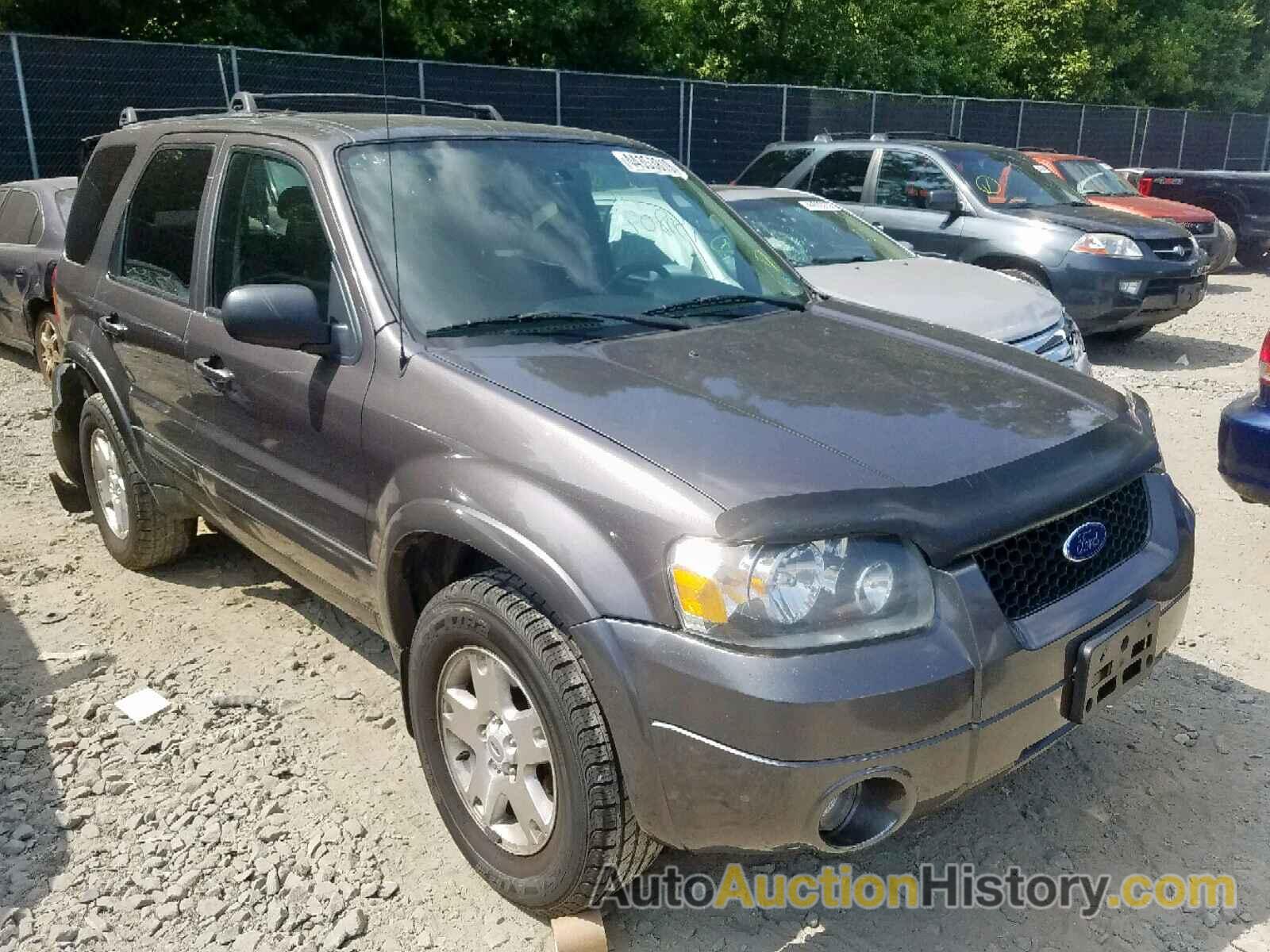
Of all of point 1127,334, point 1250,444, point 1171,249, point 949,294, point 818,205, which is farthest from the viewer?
point 1127,334

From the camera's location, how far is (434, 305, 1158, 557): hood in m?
2.29

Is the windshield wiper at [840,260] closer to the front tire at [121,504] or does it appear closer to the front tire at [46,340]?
the front tire at [121,504]

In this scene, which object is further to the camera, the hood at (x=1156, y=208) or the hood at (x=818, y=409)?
the hood at (x=1156, y=208)

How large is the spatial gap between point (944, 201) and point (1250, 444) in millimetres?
5259

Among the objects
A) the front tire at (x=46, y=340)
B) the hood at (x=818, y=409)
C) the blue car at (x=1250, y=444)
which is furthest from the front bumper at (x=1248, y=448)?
the front tire at (x=46, y=340)

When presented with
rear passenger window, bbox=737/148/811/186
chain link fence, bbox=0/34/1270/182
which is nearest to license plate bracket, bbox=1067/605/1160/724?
chain link fence, bbox=0/34/1270/182

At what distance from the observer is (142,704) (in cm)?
366

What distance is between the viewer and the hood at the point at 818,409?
7.52ft

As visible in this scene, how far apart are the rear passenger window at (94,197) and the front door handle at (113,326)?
1.21 feet

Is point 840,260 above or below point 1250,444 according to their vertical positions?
above

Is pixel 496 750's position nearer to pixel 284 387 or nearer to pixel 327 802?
pixel 327 802

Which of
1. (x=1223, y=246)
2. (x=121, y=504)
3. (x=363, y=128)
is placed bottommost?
(x=1223, y=246)

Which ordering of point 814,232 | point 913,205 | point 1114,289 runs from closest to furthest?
point 814,232, point 1114,289, point 913,205

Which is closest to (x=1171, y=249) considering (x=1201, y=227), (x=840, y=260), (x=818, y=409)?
(x=840, y=260)
